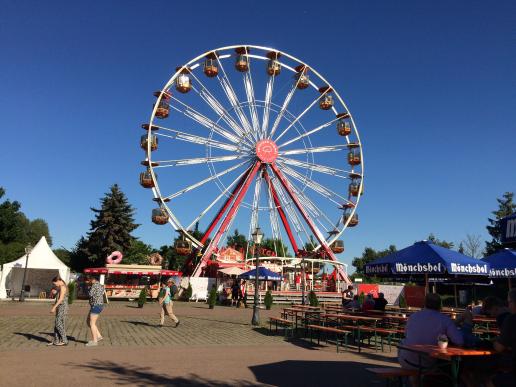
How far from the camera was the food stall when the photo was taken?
27506 mm

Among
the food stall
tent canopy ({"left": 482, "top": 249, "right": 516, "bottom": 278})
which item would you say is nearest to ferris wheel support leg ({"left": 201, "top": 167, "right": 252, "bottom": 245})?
the food stall

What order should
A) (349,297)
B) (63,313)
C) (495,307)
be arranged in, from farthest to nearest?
1. (349,297)
2. (63,313)
3. (495,307)

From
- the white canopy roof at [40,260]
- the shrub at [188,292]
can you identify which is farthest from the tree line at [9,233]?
the shrub at [188,292]

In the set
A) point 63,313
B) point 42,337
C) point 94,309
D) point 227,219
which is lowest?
point 42,337

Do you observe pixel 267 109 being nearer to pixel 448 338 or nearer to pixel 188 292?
pixel 188 292

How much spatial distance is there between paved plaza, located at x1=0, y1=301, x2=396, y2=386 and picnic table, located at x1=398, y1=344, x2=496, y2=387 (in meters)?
1.88

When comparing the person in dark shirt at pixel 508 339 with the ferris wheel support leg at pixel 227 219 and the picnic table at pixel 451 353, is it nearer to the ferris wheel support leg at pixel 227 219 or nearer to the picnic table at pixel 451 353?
the picnic table at pixel 451 353

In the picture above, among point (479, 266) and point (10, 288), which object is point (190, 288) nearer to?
point (10, 288)

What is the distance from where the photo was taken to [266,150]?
28.6m

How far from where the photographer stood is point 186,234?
90.0ft

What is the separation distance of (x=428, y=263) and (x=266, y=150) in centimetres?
2000

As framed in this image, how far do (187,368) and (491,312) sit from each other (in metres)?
4.62

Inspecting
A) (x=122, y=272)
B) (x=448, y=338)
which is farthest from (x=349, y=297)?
(x=122, y=272)

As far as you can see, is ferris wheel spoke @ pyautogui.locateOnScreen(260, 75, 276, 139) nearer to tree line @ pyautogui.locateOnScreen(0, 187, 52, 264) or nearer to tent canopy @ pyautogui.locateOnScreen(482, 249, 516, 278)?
tent canopy @ pyautogui.locateOnScreen(482, 249, 516, 278)
